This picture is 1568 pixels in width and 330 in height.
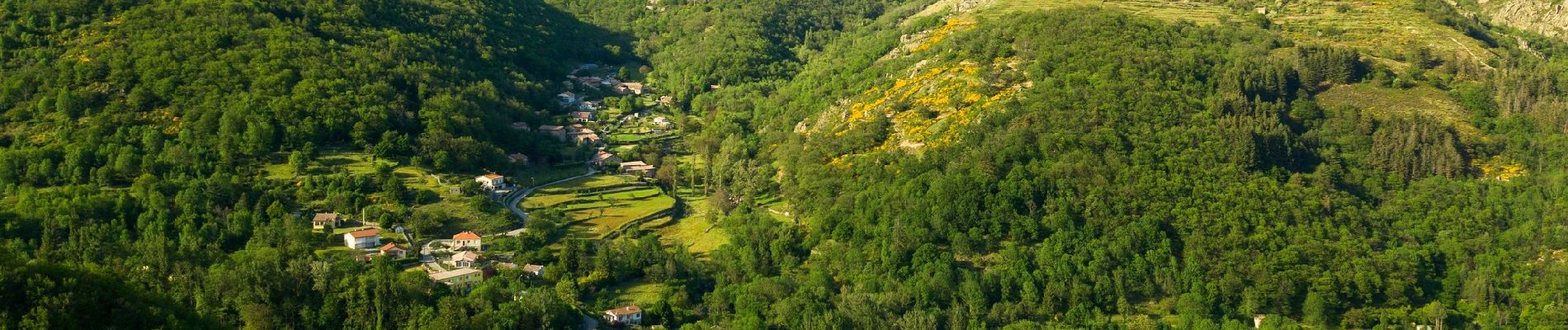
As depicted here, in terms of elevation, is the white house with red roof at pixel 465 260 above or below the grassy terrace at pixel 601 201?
above

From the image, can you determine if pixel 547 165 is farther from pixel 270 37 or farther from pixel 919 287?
pixel 919 287

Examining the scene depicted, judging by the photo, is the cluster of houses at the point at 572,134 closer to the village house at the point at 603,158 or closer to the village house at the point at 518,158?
the village house at the point at 603,158

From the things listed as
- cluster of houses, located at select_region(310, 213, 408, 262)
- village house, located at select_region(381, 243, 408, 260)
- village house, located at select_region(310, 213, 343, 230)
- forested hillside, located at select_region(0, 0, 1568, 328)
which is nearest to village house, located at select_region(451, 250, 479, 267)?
forested hillside, located at select_region(0, 0, 1568, 328)

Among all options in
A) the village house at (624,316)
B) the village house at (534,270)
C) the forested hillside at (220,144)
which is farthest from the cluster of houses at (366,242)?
the village house at (624,316)

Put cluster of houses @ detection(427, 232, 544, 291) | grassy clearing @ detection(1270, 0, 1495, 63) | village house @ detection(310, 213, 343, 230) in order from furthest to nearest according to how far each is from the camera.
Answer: grassy clearing @ detection(1270, 0, 1495, 63) → village house @ detection(310, 213, 343, 230) → cluster of houses @ detection(427, 232, 544, 291)

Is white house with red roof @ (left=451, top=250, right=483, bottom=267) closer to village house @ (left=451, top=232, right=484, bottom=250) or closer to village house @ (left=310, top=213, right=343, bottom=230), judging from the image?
village house @ (left=451, top=232, right=484, bottom=250)

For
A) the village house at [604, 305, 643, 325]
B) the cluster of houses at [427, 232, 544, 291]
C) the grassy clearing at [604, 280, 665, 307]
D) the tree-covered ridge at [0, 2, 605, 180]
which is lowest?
the grassy clearing at [604, 280, 665, 307]
